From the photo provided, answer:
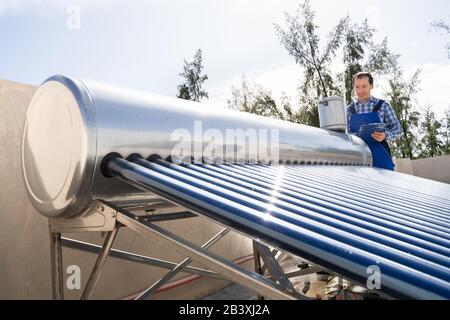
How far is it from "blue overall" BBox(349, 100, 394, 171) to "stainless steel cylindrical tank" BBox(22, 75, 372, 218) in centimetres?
299

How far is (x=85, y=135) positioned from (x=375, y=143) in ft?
12.2

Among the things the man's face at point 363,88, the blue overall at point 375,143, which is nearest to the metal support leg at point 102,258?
the blue overall at point 375,143

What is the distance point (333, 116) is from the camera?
14.3 ft

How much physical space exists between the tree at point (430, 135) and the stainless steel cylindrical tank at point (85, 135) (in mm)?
27292

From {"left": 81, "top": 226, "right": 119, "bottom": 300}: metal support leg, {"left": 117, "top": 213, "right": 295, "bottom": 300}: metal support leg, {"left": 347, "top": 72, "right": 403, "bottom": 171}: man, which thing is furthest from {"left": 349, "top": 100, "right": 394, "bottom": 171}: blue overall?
{"left": 117, "top": 213, "right": 295, "bottom": 300}: metal support leg

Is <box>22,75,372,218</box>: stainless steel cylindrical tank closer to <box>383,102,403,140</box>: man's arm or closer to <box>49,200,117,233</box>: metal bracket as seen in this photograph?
<box>49,200,117,233</box>: metal bracket

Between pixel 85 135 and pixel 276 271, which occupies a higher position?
pixel 85 135

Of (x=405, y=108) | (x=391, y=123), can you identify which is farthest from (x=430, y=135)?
(x=391, y=123)

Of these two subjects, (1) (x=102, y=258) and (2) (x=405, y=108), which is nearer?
(1) (x=102, y=258)

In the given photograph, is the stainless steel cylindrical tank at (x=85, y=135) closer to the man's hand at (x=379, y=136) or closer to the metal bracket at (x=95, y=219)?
the metal bracket at (x=95, y=219)

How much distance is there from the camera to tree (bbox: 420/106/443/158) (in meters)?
26.3

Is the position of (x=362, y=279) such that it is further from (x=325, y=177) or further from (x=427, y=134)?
(x=427, y=134)

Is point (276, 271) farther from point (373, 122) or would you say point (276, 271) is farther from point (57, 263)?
point (373, 122)
